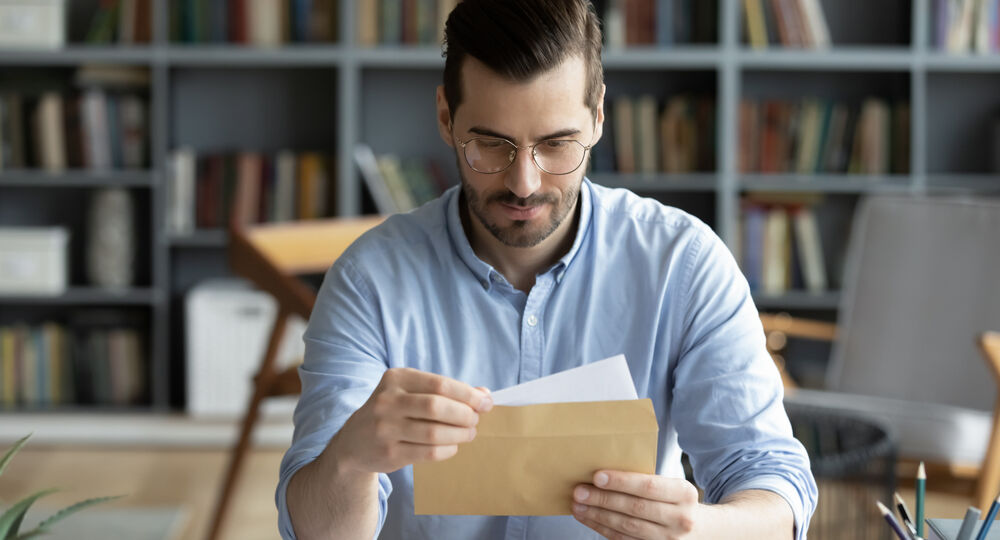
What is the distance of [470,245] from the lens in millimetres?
1336

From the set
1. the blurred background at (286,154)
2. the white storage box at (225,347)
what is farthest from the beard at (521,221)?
the white storage box at (225,347)

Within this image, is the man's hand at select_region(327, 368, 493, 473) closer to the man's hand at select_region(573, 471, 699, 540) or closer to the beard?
the man's hand at select_region(573, 471, 699, 540)

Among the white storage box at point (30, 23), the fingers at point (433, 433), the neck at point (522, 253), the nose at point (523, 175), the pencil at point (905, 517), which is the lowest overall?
the pencil at point (905, 517)

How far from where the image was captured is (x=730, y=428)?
1.20m

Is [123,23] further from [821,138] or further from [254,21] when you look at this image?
[821,138]

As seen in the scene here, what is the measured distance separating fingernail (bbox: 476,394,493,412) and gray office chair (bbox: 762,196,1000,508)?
5.98 ft

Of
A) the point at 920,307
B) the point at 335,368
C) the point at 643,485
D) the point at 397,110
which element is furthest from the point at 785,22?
the point at 643,485

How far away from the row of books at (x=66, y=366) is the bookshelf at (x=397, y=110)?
0.10 metres

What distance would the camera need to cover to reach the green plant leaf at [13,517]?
80 cm

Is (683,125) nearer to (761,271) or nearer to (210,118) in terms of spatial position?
(761,271)

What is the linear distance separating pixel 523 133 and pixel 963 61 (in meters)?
2.70

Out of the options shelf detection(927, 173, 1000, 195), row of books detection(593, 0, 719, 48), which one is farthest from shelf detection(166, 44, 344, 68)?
shelf detection(927, 173, 1000, 195)

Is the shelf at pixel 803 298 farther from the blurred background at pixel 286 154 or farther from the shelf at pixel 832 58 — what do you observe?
the shelf at pixel 832 58

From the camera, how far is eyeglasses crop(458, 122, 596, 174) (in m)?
1.19
